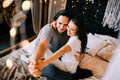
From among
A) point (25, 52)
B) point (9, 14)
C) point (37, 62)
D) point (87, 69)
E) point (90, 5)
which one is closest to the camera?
point (37, 62)

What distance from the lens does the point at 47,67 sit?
133cm

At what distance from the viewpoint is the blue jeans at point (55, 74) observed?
127 centimetres

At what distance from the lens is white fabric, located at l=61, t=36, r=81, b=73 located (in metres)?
1.22

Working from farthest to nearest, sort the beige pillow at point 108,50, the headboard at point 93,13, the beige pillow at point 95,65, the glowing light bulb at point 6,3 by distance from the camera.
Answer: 1. the glowing light bulb at point 6,3
2. the headboard at point 93,13
3. the beige pillow at point 108,50
4. the beige pillow at point 95,65

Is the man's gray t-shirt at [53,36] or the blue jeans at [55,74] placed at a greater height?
the man's gray t-shirt at [53,36]

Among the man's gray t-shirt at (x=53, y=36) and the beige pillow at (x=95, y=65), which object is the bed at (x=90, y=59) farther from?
the man's gray t-shirt at (x=53, y=36)

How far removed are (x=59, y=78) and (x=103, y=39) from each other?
78 cm

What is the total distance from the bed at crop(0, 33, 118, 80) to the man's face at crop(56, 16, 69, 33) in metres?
0.37

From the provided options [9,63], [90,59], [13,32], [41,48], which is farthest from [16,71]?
[13,32]

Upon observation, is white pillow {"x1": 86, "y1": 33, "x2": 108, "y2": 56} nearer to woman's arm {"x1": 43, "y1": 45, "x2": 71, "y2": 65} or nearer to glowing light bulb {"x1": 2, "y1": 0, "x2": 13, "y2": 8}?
woman's arm {"x1": 43, "y1": 45, "x2": 71, "y2": 65}

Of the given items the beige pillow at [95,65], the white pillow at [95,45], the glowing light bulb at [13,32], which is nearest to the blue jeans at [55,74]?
the beige pillow at [95,65]

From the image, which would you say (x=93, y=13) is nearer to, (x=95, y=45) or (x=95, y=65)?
(x=95, y=45)

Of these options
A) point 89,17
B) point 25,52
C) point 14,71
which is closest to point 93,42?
point 89,17

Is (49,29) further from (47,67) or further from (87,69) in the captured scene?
(87,69)
